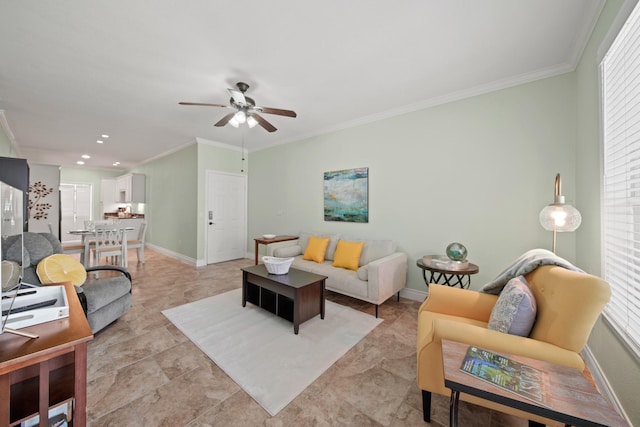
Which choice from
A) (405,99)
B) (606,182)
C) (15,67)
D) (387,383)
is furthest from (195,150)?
(606,182)

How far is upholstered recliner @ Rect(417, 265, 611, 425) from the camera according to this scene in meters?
1.15

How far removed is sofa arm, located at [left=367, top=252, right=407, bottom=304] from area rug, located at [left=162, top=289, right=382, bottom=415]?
0.32 m

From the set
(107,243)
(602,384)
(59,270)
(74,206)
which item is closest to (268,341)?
(59,270)

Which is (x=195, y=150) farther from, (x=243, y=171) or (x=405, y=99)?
(x=405, y=99)

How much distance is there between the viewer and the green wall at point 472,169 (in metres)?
2.51

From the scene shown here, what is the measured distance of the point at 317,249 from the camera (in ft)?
12.4

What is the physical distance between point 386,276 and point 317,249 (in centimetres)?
123

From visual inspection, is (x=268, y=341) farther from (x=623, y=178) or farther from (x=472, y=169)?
(x=472, y=169)

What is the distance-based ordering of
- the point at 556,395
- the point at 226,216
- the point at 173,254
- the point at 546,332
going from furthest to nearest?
the point at 173,254, the point at 226,216, the point at 546,332, the point at 556,395

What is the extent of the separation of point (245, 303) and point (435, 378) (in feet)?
7.61

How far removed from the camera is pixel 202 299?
3.31 m

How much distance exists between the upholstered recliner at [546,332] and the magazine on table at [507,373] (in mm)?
167

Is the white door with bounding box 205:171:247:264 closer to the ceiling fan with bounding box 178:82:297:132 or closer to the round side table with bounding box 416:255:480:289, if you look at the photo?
the ceiling fan with bounding box 178:82:297:132

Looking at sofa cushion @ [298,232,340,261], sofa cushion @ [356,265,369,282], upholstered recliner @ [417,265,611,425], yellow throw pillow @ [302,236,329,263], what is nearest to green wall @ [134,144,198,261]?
sofa cushion @ [298,232,340,261]
